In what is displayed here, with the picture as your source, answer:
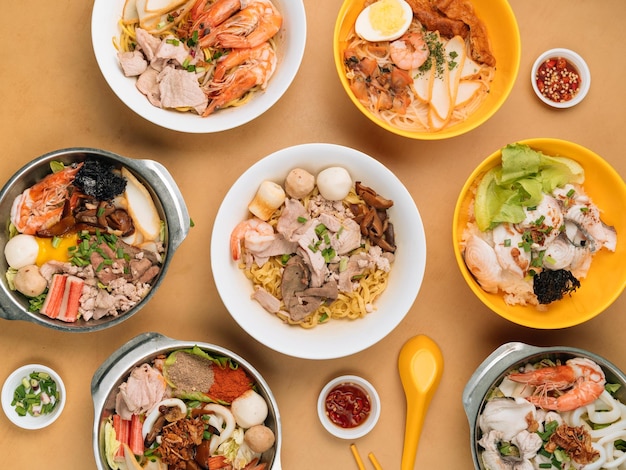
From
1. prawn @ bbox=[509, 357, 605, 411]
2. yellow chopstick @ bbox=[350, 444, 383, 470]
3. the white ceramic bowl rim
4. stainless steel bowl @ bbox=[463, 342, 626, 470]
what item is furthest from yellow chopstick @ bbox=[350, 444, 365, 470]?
the white ceramic bowl rim

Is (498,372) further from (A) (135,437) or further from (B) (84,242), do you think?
(B) (84,242)

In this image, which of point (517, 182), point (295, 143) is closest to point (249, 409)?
point (295, 143)

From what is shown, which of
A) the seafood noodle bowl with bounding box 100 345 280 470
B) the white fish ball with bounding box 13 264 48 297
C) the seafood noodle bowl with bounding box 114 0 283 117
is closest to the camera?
the white fish ball with bounding box 13 264 48 297

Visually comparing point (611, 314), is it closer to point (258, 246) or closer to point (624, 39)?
point (624, 39)

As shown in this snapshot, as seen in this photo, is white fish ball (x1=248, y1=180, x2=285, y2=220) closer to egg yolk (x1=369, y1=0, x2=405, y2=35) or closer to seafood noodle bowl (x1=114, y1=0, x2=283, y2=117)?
seafood noodle bowl (x1=114, y1=0, x2=283, y2=117)

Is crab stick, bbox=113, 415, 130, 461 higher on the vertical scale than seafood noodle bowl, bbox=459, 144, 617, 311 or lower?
lower

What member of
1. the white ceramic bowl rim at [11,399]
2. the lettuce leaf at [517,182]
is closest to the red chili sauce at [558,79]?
the lettuce leaf at [517,182]
